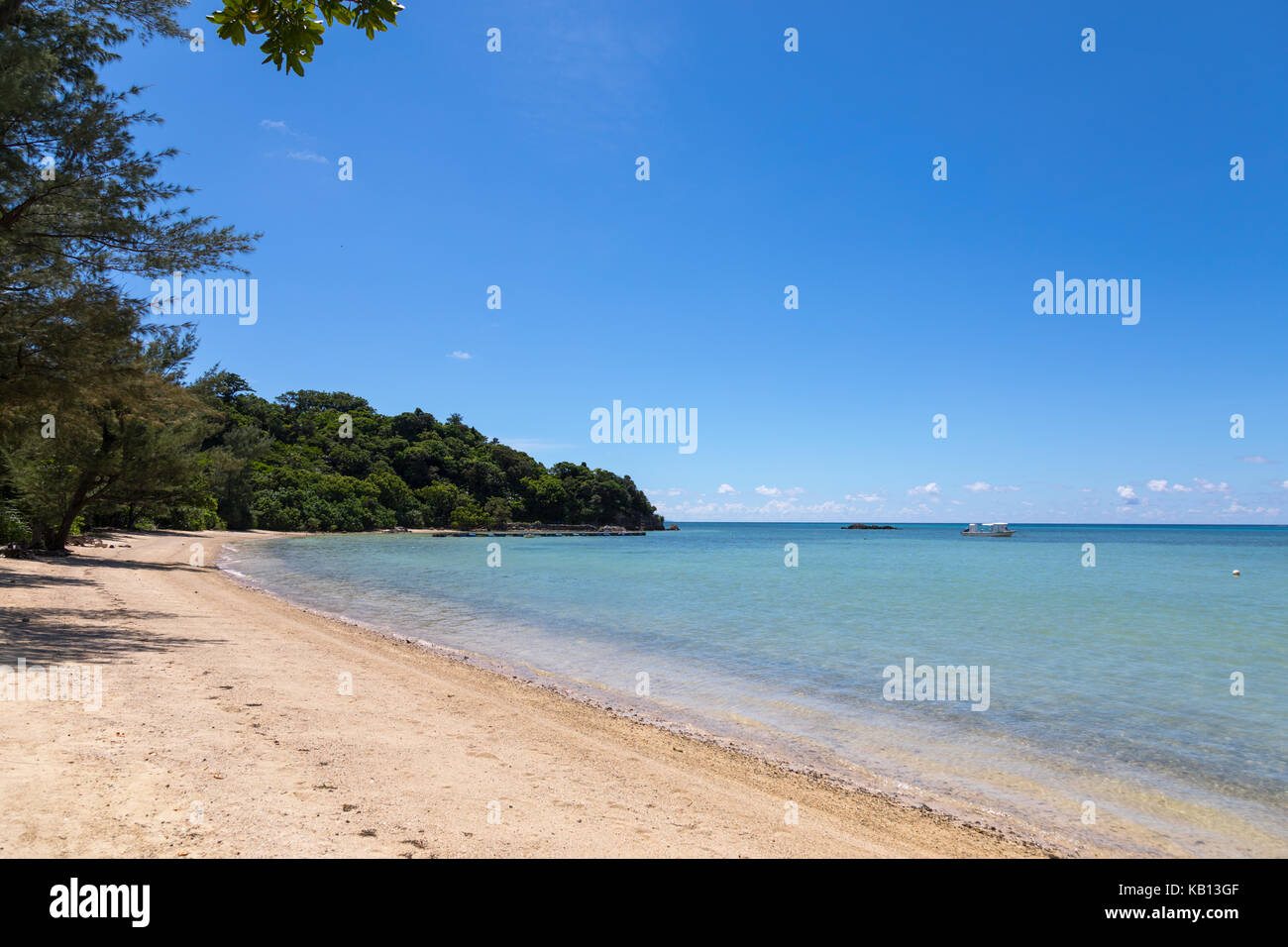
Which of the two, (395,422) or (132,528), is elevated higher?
(395,422)

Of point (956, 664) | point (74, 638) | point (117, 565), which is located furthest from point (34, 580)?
point (956, 664)

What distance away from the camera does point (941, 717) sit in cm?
1024

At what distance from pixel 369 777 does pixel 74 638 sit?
8165mm

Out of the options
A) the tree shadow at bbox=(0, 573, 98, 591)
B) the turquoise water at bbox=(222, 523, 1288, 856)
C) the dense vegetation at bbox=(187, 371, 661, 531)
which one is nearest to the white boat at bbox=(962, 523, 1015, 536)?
the dense vegetation at bbox=(187, 371, 661, 531)

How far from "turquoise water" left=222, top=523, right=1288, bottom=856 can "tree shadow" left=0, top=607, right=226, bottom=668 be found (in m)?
5.89

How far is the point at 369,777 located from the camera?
561 centimetres

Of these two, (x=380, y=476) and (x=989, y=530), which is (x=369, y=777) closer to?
(x=380, y=476)

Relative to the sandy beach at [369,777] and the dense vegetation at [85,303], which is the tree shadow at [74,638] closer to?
the sandy beach at [369,777]

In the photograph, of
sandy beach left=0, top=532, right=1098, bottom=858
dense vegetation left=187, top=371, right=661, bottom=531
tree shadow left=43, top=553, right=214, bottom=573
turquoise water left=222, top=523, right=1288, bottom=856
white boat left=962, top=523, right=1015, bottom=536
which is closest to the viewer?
sandy beach left=0, top=532, right=1098, bottom=858

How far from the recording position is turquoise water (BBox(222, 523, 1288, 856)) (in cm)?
741

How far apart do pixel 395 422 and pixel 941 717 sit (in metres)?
122

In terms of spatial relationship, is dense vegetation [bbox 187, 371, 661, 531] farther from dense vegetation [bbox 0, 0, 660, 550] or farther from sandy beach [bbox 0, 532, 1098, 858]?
sandy beach [bbox 0, 532, 1098, 858]
